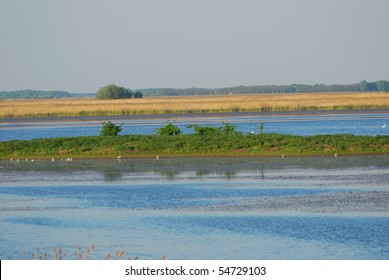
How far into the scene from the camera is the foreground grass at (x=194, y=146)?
37.8m

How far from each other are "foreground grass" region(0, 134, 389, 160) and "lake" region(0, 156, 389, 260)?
6.23ft

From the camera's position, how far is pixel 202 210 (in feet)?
75.4

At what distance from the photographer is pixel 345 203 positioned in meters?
23.3

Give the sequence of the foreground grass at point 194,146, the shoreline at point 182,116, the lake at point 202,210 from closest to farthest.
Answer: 1. the lake at point 202,210
2. the foreground grass at point 194,146
3. the shoreline at point 182,116

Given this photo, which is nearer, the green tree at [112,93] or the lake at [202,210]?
the lake at [202,210]

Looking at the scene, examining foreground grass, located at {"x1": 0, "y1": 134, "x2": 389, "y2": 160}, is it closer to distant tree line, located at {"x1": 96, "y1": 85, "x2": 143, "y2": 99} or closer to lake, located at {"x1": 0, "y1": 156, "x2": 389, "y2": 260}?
lake, located at {"x1": 0, "y1": 156, "x2": 389, "y2": 260}

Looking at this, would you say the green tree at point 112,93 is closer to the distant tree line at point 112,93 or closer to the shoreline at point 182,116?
the distant tree line at point 112,93

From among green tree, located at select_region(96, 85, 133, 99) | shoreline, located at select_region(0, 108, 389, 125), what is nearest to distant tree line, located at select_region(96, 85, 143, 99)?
green tree, located at select_region(96, 85, 133, 99)

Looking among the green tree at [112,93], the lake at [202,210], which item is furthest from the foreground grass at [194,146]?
the green tree at [112,93]

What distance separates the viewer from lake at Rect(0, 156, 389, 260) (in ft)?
58.6

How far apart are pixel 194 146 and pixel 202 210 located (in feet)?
53.9

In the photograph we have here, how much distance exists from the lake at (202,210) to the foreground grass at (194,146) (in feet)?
6.23

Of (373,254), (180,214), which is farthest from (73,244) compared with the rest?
(373,254)

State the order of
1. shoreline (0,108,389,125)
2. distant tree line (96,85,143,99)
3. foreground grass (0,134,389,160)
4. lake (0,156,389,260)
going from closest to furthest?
lake (0,156,389,260), foreground grass (0,134,389,160), shoreline (0,108,389,125), distant tree line (96,85,143,99)
